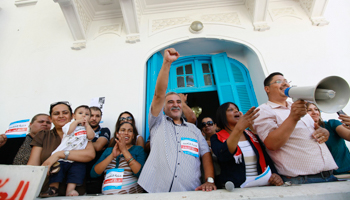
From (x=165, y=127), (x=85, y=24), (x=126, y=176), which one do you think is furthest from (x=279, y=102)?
(x=85, y=24)

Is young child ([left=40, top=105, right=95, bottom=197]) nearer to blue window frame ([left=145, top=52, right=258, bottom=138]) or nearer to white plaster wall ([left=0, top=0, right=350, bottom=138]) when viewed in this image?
white plaster wall ([left=0, top=0, right=350, bottom=138])

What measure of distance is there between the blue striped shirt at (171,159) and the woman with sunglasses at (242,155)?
22cm

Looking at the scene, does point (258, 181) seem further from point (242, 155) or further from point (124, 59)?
point (124, 59)

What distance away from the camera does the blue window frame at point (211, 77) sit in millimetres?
3340

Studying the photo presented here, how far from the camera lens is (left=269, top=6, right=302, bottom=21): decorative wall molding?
3.53 m

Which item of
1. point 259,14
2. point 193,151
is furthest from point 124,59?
point 259,14

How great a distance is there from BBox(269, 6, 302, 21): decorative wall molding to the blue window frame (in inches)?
44.4

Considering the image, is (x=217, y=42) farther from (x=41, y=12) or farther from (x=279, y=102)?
(x=41, y=12)

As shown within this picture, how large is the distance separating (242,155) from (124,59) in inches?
110

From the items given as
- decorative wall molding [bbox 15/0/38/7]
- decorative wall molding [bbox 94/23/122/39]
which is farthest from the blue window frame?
decorative wall molding [bbox 15/0/38/7]

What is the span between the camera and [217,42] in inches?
146

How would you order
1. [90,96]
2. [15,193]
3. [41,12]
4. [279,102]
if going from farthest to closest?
[41,12] → [90,96] → [279,102] → [15,193]

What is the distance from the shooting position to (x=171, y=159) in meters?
1.45

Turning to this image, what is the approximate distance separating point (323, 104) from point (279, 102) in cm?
A: 48
